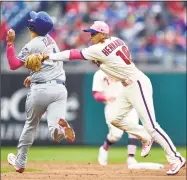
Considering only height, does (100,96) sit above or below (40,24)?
below

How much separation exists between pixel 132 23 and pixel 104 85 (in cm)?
761

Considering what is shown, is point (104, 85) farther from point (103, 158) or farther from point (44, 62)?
point (44, 62)

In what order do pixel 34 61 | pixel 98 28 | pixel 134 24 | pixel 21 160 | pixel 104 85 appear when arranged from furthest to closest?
pixel 134 24 → pixel 104 85 → pixel 98 28 → pixel 21 160 → pixel 34 61

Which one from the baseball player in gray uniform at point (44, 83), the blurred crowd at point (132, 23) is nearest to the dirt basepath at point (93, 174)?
the baseball player in gray uniform at point (44, 83)

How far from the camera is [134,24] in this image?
20062 mm

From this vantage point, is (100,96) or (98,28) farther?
(100,96)

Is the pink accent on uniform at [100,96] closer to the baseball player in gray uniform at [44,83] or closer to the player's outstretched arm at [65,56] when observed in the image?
the player's outstretched arm at [65,56]

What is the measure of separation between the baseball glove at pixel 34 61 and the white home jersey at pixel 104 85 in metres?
3.27

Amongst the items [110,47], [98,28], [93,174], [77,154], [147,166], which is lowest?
[77,154]

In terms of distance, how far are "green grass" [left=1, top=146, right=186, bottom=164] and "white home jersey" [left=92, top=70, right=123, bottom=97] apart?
Answer: 6.62 ft

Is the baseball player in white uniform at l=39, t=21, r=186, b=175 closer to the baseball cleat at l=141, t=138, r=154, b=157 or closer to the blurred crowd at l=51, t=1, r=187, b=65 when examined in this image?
the baseball cleat at l=141, t=138, r=154, b=157

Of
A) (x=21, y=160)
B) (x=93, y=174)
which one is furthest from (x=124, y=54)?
(x=21, y=160)

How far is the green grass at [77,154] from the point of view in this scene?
1458 centimetres

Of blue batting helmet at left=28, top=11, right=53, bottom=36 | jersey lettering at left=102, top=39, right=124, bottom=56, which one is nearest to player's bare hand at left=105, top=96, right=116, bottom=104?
jersey lettering at left=102, top=39, right=124, bottom=56
